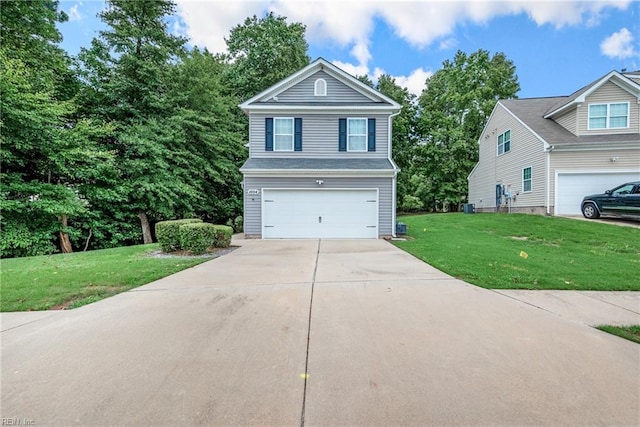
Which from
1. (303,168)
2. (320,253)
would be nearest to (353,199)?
(303,168)

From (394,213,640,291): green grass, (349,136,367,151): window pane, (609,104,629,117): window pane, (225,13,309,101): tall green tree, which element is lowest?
(394,213,640,291): green grass

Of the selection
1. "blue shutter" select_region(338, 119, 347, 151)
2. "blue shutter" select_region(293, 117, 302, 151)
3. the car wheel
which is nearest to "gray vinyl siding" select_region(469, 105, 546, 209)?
the car wheel

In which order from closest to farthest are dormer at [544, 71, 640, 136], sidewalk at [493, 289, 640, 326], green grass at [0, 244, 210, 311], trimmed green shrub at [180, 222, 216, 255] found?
sidewalk at [493, 289, 640, 326] → green grass at [0, 244, 210, 311] → trimmed green shrub at [180, 222, 216, 255] → dormer at [544, 71, 640, 136]

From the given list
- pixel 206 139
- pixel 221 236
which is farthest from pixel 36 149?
pixel 221 236

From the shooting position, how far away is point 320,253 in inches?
305

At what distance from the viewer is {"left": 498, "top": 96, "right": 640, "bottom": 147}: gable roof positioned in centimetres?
1317

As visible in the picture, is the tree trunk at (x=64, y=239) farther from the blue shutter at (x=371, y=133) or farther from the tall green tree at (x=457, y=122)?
the tall green tree at (x=457, y=122)

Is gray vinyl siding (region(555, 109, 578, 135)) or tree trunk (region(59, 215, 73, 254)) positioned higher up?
gray vinyl siding (region(555, 109, 578, 135))

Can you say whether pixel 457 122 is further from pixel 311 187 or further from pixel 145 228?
pixel 145 228

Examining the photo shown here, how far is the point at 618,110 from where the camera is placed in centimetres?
1372

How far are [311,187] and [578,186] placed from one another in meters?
12.6

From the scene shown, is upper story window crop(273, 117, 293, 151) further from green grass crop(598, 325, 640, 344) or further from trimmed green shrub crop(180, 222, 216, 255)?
green grass crop(598, 325, 640, 344)

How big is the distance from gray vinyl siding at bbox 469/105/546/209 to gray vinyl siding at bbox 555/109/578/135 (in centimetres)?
186

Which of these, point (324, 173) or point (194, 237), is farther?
point (324, 173)
